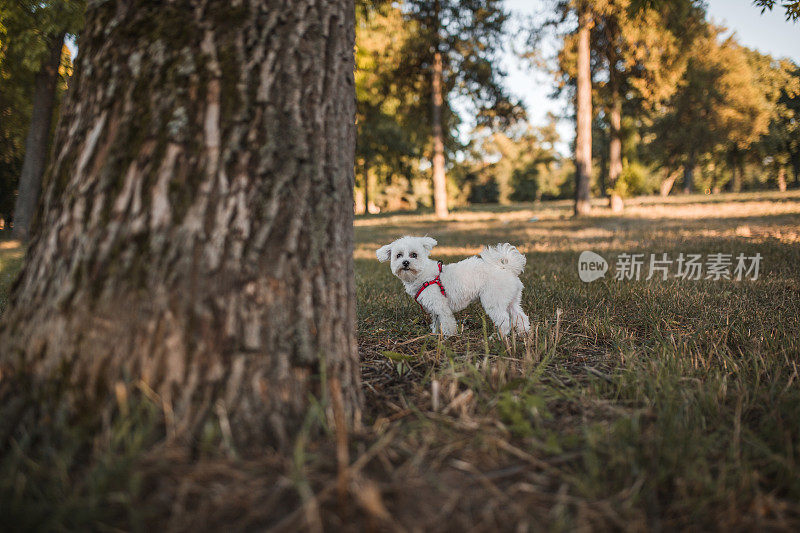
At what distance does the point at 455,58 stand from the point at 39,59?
14.9 m

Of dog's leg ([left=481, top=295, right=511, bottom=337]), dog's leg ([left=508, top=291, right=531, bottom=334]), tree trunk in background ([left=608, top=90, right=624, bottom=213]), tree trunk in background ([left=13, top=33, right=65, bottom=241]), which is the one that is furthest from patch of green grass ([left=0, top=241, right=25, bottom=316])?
tree trunk in background ([left=608, top=90, right=624, bottom=213])

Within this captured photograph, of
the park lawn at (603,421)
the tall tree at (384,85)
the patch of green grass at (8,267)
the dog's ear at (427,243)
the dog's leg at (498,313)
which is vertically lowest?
the park lawn at (603,421)

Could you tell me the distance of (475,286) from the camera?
147 inches

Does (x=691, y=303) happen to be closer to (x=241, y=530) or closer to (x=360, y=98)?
(x=241, y=530)

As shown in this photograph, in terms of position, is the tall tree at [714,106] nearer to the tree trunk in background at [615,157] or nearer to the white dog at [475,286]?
the tree trunk in background at [615,157]

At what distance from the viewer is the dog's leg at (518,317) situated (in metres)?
3.53

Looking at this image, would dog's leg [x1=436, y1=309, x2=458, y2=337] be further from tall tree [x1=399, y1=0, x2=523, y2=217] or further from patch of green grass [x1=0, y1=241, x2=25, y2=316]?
tall tree [x1=399, y1=0, x2=523, y2=217]

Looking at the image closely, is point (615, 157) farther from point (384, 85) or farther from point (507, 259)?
point (507, 259)

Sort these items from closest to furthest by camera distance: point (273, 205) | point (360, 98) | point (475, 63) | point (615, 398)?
point (273, 205) < point (615, 398) < point (475, 63) < point (360, 98)

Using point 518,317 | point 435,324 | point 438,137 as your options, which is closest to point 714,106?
point 438,137

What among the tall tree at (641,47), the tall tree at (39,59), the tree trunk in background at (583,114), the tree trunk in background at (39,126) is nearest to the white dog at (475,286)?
the tall tree at (39,59)

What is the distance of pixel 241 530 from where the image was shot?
3.81 ft

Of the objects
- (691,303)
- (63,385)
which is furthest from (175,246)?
(691,303)

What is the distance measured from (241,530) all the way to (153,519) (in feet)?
0.82
